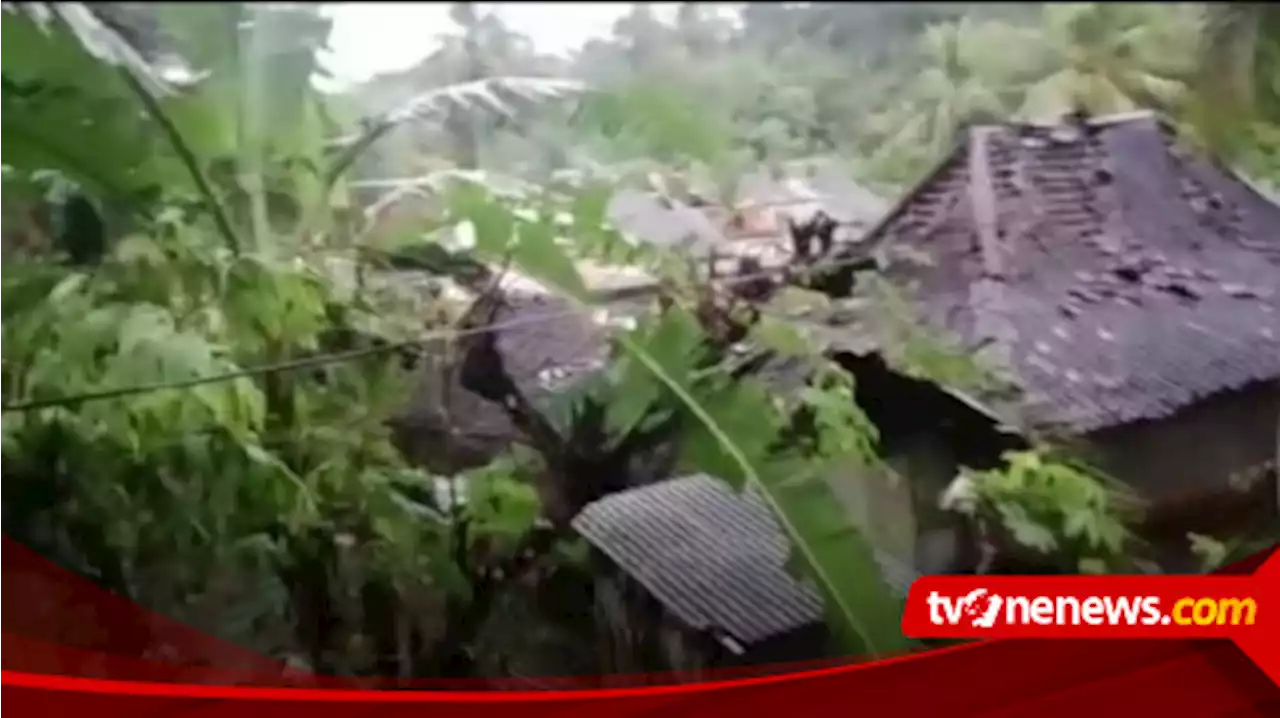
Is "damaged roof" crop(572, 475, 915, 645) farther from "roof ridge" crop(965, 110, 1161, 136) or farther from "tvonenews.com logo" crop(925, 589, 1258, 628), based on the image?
"roof ridge" crop(965, 110, 1161, 136)

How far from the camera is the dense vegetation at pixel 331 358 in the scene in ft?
1.58

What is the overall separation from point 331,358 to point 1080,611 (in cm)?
27

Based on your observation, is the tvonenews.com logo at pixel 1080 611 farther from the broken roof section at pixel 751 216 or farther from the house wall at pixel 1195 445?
the broken roof section at pixel 751 216

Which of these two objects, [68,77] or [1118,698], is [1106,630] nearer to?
[1118,698]

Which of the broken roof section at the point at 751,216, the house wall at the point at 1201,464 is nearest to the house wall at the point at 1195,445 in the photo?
the house wall at the point at 1201,464

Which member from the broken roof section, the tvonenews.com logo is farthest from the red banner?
the broken roof section

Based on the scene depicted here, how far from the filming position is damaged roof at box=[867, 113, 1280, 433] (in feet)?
1.65

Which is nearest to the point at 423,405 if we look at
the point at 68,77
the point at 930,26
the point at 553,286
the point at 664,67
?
the point at 553,286

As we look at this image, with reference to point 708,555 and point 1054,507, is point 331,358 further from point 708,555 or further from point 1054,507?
point 1054,507

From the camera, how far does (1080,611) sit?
47 centimetres

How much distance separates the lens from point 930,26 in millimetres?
867

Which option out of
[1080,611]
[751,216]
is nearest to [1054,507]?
[1080,611]

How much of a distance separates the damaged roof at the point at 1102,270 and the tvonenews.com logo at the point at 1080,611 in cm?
6

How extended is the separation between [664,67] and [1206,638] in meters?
0.47
